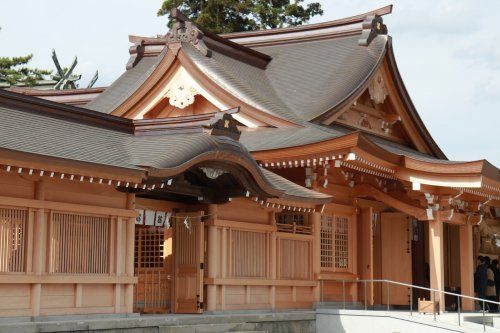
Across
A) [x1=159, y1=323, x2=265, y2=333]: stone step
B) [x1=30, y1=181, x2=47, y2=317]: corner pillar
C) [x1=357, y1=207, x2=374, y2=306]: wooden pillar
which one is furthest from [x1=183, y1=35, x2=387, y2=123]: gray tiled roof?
[x1=30, y1=181, x2=47, y2=317]: corner pillar

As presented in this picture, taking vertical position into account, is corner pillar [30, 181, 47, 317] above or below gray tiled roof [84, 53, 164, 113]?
below

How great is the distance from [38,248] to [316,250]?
8.04 m

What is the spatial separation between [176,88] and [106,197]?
7.07 meters

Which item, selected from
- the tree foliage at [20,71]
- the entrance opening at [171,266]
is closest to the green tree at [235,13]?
the tree foliage at [20,71]

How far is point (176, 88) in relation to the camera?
72.5 feet

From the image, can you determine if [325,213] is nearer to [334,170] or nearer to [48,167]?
[334,170]

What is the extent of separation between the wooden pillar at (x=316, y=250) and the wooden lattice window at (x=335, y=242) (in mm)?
611

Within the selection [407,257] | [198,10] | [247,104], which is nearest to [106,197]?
[247,104]

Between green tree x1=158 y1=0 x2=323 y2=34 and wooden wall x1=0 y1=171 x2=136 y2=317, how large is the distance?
2800 cm

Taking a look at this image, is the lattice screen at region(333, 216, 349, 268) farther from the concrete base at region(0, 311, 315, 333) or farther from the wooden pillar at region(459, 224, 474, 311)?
the wooden pillar at region(459, 224, 474, 311)

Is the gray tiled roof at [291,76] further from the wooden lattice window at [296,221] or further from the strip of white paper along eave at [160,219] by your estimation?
the strip of white paper along eave at [160,219]

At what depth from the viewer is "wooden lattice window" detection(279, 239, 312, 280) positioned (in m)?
19.7

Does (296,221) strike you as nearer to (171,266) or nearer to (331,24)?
(171,266)

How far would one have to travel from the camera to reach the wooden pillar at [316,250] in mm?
20578
